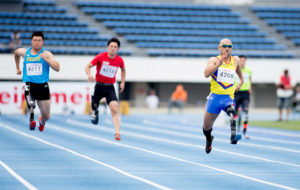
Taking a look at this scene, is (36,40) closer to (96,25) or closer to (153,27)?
(96,25)

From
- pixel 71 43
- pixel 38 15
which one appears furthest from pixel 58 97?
pixel 38 15

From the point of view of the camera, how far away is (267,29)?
4034 cm

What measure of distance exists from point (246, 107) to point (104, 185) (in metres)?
8.47

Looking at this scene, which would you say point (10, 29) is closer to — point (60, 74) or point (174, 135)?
point (60, 74)

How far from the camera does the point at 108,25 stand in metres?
37.9

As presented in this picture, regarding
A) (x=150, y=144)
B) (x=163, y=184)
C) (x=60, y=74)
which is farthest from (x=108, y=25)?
(x=163, y=184)

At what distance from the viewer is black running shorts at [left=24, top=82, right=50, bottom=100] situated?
1124 centimetres

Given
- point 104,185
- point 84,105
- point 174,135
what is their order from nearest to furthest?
point 104,185 < point 174,135 < point 84,105

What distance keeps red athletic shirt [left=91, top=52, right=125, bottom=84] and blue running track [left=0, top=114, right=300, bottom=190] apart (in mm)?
1504

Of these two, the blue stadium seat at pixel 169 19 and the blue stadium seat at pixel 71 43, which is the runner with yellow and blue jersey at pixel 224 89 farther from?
the blue stadium seat at pixel 169 19

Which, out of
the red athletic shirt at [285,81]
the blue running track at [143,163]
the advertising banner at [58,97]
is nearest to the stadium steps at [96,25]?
the advertising banner at [58,97]

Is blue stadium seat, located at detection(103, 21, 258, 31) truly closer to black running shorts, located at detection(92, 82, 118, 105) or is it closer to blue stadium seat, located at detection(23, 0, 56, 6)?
blue stadium seat, located at detection(23, 0, 56, 6)

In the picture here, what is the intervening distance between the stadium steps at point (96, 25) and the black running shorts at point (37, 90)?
970 inches

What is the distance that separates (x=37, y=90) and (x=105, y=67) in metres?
1.72
